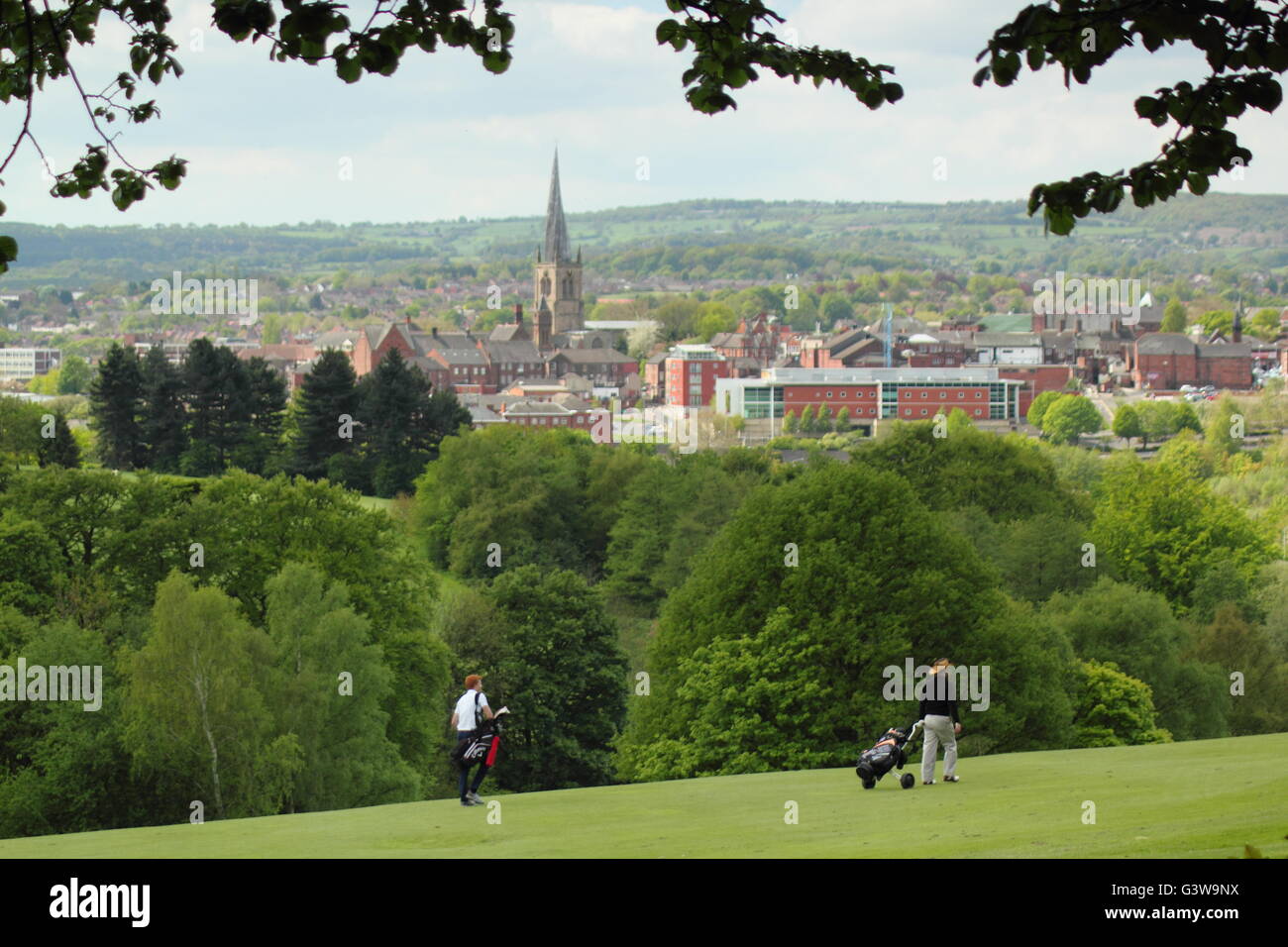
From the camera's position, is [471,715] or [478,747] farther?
[471,715]

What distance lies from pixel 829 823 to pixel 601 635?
30841 mm

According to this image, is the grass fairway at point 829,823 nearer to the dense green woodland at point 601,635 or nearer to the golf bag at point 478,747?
the golf bag at point 478,747

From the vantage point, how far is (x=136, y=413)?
85.8 m

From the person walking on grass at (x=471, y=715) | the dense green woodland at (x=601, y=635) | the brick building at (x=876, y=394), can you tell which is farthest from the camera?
the brick building at (x=876, y=394)

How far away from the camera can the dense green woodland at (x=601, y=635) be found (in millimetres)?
27938

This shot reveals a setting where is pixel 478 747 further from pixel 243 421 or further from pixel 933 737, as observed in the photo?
pixel 243 421

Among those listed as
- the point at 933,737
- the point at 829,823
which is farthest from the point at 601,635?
the point at 829,823

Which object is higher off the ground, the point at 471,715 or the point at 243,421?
the point at 471,715

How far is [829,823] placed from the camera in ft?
46.0

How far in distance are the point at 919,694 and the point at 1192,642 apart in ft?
99.2

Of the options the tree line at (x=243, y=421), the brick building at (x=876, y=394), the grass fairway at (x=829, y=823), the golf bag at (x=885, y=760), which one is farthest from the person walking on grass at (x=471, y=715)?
the brick building at (x=876, y=394)

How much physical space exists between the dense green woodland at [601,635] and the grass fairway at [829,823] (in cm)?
1019

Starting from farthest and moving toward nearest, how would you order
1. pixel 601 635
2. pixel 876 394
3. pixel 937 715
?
pixel 876 394 < pixel 601 635 < pixel 937 715

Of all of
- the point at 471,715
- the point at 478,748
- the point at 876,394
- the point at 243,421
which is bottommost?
the point at 876,394
